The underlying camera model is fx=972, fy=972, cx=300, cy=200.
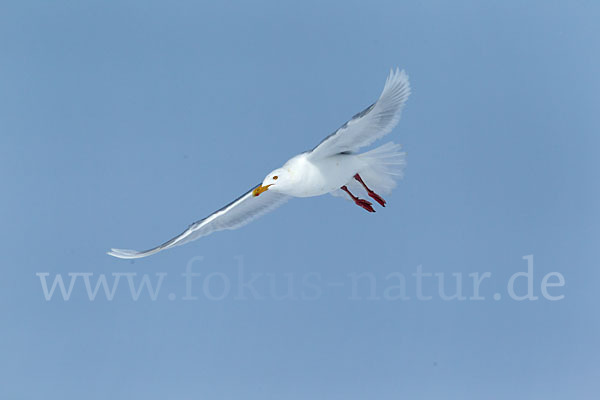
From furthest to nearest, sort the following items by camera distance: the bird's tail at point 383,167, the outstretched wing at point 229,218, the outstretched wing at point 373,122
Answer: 1. the outstretched wing at point 229,218
2. the bird's tail at point 383,167
3. the outstretched wing at point 373,122

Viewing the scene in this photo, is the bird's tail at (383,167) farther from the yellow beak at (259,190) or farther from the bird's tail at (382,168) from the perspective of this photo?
the yellow beak at (259,190)

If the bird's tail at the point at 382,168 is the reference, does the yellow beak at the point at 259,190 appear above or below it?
below

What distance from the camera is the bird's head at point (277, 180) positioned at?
23.2 ft

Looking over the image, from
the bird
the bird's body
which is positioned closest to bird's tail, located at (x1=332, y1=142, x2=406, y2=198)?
the bird

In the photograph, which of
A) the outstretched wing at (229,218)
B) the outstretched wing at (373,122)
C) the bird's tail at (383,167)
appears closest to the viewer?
the outstretched wing at (373,122)

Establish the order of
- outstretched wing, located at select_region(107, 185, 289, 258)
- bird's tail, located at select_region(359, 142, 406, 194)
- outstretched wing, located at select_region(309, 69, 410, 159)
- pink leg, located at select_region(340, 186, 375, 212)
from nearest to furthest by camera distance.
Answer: outstretched wing, located at select_region(309, 69, 410, 159), bird's tail, located at select_region(359, 142, 406, 194), outstretched wing, located at select_region(107, 185, 289, 258), pink leg, located at select_region(340, 186, 375, 212)

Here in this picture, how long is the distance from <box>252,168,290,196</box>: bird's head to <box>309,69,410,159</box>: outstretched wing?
24 centimetres

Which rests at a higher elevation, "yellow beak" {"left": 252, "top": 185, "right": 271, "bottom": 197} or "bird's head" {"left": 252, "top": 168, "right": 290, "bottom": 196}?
"bird's head" {"left": 252, "top": 168, "right": 290, "bottom": 196}

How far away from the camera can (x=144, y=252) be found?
25.5 ft

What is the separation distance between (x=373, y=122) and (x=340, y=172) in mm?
492

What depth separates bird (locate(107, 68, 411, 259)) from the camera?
22.5 ft

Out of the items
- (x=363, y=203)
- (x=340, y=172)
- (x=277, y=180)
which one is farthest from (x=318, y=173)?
(x=363, y=203)

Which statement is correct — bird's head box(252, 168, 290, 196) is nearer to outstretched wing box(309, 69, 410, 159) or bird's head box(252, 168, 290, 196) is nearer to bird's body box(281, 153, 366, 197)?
bird's body box(281, 153, 366, 197)

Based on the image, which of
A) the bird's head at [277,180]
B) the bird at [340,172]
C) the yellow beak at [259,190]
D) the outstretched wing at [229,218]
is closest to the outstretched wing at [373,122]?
the bird at [340,172]
